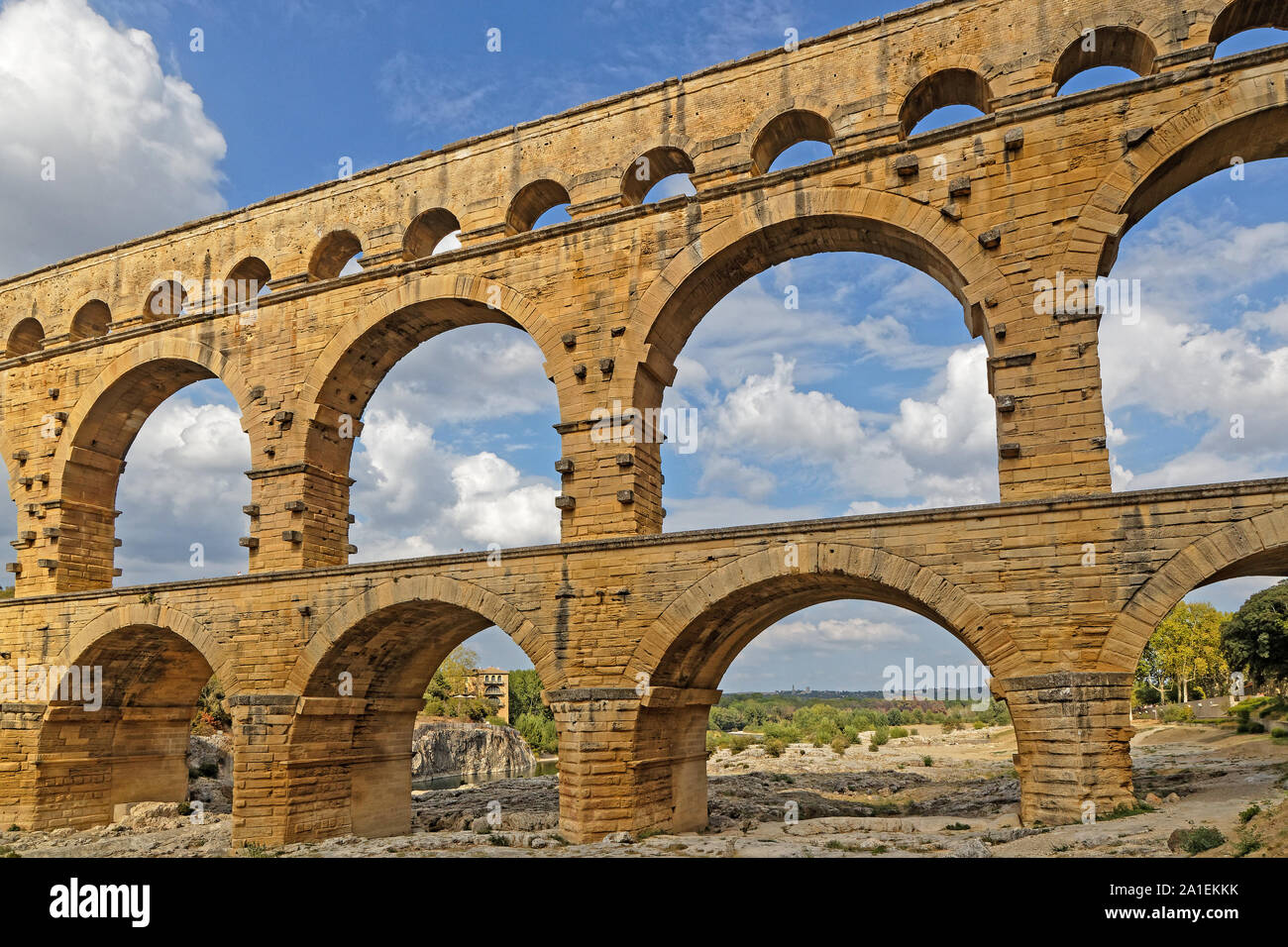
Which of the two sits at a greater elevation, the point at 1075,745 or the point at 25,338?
the point at 25,338

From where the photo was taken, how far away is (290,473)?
677 inches

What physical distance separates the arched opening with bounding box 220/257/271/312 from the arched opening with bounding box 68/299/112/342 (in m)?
3.62

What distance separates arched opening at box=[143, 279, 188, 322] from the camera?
65.3 feet

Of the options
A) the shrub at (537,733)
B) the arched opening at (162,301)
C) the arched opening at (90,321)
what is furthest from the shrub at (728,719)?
the arched opening at (162,301)

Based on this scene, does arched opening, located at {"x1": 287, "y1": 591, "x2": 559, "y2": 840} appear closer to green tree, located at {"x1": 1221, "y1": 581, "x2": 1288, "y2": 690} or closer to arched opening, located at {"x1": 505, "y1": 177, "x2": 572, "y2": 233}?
arched opening, located at {"x1": 505, "y1": 177, "x2": 572, "y2": 233}

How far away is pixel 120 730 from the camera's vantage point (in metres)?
19.8

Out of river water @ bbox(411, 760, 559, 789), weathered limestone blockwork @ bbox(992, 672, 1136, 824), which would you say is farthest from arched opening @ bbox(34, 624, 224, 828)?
river water @ bbox(411, 760, 559, 789)

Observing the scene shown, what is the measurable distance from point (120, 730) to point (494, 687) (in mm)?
51382

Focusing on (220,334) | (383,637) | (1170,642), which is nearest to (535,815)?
(383,637)

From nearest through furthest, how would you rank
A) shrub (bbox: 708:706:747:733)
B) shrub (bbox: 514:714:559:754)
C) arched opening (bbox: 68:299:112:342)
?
arched opening (bbox: 68:299:112:342) → shrub (bbox: 514:714:559:754) → shrub (bbox: 708:706:747:733)

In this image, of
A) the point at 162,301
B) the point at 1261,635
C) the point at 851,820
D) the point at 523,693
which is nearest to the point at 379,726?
the point at 851,820

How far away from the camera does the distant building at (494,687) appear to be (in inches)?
2400

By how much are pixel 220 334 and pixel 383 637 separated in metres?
6.97

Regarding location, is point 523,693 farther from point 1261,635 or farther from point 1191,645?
point 1261,635
